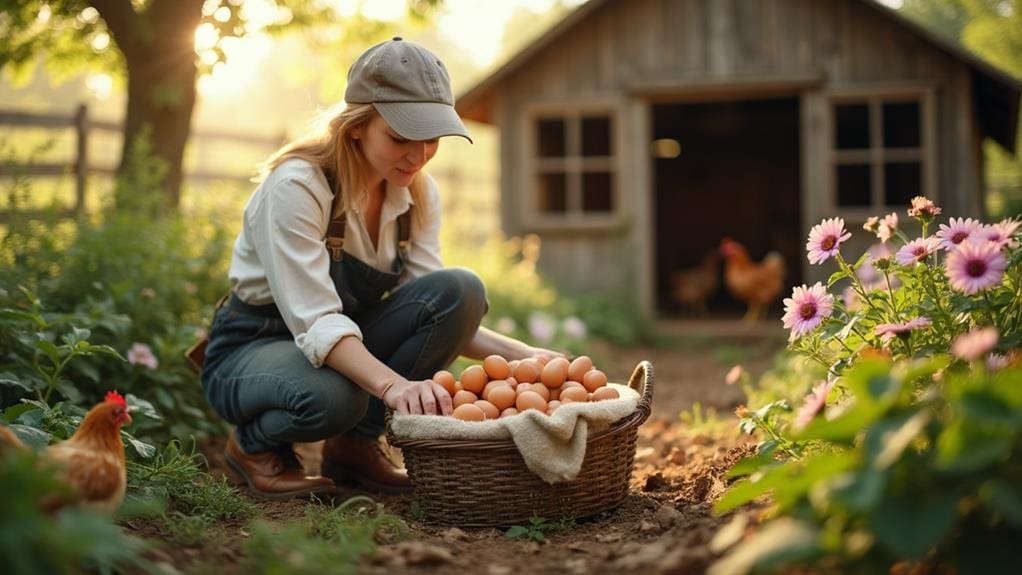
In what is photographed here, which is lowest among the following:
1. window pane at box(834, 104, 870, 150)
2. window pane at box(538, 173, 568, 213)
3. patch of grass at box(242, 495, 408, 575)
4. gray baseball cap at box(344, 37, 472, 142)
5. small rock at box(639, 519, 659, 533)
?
small rock at box(639, 519, 659, 533)

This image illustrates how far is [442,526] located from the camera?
292 cm

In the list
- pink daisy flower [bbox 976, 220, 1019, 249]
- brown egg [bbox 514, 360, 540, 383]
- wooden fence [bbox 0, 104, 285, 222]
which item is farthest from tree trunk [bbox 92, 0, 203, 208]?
pink daisy flower [bbox 976, 220, 1019, 249]

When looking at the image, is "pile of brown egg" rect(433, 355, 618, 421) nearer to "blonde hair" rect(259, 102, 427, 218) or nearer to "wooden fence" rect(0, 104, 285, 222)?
"blonde hair" rect(259, 102, 427, 218)

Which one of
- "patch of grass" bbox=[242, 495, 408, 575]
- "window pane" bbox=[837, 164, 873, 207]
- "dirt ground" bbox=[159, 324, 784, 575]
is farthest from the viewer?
"window pane" bbox=[837, 164, 873, 207]

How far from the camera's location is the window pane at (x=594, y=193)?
11625mm

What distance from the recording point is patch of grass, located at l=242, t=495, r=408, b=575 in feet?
6.47

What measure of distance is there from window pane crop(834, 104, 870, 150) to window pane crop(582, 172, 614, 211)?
3.13m

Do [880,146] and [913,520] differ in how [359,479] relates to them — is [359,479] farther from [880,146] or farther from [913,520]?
[880,146]

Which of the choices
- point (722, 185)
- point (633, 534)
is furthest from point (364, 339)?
point (722, 185)

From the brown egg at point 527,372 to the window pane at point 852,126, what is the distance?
10.2 metres

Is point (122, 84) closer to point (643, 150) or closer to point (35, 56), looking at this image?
point (35, 56)

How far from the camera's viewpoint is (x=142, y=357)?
378 centimetres

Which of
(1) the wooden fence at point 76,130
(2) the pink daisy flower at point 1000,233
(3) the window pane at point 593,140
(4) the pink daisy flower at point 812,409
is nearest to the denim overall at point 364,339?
(4) the pink daisy flower at point 812,409

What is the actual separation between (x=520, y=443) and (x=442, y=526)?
0.43m
